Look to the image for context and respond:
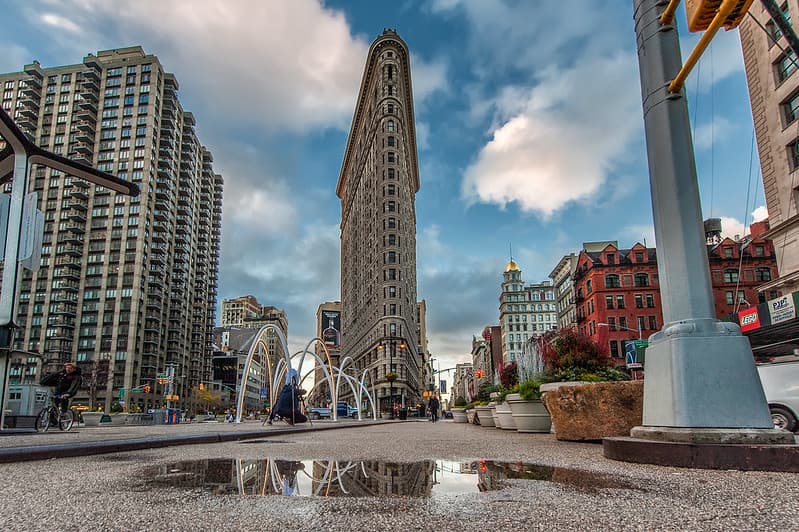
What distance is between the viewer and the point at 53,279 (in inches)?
3617

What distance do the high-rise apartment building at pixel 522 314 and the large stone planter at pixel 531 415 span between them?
121 metres

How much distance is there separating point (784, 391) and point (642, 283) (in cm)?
5759

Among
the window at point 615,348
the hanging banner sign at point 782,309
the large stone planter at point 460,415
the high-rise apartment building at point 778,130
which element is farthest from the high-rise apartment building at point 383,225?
the hanging banner sign at point 782,309

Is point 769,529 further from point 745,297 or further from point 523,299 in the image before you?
point 523,299

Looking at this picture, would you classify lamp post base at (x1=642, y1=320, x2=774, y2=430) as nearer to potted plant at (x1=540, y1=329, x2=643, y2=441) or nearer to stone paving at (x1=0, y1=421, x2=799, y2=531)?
stone paving at (x1=0, y1=421, x2=799, y2=531)

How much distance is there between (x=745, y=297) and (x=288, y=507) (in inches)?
2689

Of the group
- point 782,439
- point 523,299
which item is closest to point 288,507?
point 782,439

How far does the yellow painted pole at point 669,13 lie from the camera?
5.09 metres

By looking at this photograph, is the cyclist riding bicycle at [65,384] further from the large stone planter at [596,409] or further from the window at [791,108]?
the window at [791,108]

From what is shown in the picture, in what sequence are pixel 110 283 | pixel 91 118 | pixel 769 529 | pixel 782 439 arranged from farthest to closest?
pixel 91 118 → pixel 110 283 → pixel 782 439 → pixel 769 529

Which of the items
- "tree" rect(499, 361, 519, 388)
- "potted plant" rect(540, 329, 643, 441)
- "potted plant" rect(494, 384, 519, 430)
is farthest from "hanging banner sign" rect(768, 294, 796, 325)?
"potted plant" rect(540, 329, 643, 441)

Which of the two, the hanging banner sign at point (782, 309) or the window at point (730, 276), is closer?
the hanging banner sign at point (782, 309)

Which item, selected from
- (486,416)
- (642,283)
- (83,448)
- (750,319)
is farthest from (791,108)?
(642,283)

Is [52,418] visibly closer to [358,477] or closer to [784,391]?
[358,477]
